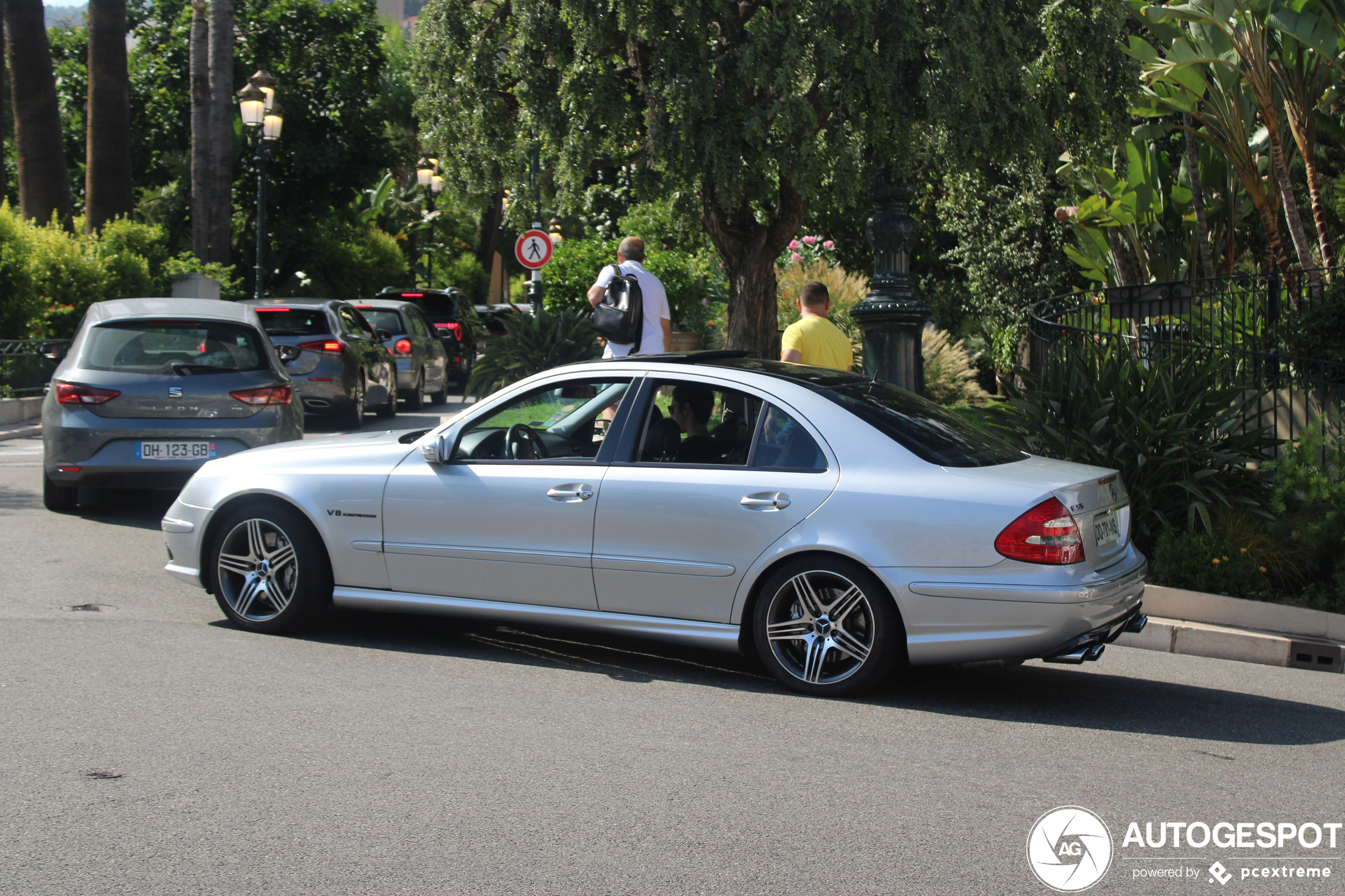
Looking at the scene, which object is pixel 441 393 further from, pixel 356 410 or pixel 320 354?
pixel 320 354

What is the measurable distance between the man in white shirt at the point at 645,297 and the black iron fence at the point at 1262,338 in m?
3.30

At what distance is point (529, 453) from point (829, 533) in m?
1.67

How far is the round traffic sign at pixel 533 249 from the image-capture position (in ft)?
67.7

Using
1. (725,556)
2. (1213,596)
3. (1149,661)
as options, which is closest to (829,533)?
(725,556)

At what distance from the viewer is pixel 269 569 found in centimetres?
674

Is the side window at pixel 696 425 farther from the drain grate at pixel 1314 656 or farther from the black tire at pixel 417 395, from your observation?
the black tire at pixel 417 395

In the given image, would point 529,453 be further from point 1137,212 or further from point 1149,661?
point 1137,212

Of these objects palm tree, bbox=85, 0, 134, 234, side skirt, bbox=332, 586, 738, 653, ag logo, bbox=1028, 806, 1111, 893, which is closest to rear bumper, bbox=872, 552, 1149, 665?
side skirt, bbox=332, 586, 738, 653

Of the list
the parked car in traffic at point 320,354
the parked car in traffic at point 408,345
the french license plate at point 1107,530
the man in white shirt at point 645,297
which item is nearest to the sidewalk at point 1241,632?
the french license plate at point 1107,530

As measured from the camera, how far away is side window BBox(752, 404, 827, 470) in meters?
5.86

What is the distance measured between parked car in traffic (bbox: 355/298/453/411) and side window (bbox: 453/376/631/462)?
13.7 metres

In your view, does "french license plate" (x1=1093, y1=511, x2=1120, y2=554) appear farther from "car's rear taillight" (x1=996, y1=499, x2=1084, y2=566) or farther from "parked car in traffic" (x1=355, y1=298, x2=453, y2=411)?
"parked car in traffic" (x1=355, y1=298, x2=453, y2=411)

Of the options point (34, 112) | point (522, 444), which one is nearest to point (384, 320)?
point (34, 112)

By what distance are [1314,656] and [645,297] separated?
22.1 feet
